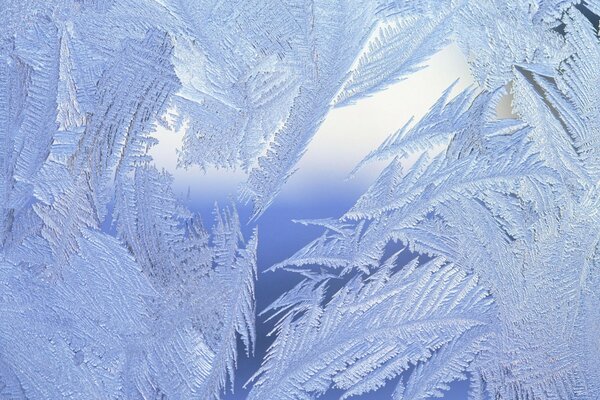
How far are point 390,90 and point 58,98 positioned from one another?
0.19 meters

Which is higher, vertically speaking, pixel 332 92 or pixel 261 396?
pixel 332 92

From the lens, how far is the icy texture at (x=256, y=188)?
1.33 feet

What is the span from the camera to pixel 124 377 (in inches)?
16.3

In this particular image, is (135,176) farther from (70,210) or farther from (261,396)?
(261,396)

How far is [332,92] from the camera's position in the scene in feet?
1.36

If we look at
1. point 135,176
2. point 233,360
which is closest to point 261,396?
point 233,360

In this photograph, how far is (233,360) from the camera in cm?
41

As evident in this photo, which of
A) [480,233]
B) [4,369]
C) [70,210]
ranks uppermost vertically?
[480,233]

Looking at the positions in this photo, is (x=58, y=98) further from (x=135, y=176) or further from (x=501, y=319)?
(x=501, y=319)

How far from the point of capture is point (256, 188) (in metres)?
0.41

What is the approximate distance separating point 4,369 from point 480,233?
30 centimetres

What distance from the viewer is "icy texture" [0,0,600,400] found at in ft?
1.33

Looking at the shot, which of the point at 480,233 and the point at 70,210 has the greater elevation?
the point at 480,233

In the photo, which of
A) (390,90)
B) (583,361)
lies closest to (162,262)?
(390,90)
